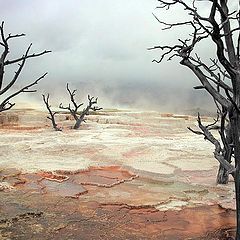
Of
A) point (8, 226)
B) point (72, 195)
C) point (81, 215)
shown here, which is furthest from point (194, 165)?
point (8, 226)

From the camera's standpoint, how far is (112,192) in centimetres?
873

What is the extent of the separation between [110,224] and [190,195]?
255 cm

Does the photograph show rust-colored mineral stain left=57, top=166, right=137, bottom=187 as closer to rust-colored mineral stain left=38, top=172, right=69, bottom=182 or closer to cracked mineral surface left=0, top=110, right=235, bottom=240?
cracked mineral surface left=0, top=110, right=235, bottom=240

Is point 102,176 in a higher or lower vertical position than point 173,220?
higher

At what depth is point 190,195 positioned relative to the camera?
855cm

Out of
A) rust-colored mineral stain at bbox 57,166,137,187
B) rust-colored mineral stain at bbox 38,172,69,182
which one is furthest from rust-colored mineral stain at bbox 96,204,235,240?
rust-colored mineral stain at bbox 38,172,69,182

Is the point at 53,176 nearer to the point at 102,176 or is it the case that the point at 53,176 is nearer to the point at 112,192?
the point at 102,176

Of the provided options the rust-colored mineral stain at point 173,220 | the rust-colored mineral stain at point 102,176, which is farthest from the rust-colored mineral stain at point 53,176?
the rust-colored mineral stain at point 173,220

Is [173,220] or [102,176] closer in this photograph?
[173,220]

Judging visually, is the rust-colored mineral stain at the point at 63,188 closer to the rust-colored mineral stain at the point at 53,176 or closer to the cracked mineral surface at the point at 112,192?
the cracked mineral surface at the point at 112,192

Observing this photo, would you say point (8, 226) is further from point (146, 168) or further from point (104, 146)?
point (104, 146)

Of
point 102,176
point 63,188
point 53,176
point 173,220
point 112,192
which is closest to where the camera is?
point 173,220

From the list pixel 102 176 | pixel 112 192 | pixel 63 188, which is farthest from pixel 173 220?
pixel 102 176

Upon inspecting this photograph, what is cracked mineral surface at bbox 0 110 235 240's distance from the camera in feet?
21.0
